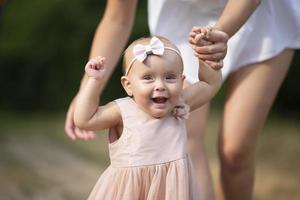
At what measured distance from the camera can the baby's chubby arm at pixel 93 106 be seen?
6.68ft

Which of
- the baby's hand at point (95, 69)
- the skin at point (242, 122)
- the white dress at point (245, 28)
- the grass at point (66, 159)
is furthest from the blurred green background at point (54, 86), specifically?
the baby's hand at point (95, 69)

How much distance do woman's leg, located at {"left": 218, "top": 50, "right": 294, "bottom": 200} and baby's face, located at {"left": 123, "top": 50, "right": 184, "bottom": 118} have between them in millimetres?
693

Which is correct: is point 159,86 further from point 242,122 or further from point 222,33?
point 242,122

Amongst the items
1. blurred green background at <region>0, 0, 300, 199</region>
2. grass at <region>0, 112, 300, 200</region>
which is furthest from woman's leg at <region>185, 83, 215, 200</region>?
blurred green background at <region>0, 0, 300, 199</region>

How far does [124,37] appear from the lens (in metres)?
2.56

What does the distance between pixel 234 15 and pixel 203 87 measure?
24cm

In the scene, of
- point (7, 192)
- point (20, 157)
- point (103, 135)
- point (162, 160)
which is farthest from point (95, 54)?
point (103, 135)

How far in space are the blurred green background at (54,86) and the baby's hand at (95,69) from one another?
323cm

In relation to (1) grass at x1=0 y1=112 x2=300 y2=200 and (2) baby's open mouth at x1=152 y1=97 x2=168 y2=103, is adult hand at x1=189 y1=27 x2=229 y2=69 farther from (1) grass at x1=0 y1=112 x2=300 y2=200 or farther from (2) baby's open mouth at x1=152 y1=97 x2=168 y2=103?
(1) grass at x1=0 y1=112 x2=300 y2=200

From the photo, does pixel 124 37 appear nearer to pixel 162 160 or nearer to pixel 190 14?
pixel 190 14

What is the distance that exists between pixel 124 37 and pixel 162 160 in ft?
2.12

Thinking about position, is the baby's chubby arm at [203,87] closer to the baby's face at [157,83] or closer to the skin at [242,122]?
the baby's face at [157,83]

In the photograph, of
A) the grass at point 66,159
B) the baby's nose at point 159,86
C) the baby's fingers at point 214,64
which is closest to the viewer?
the baby's nose at point 159,86

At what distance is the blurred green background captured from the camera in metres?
5.61
